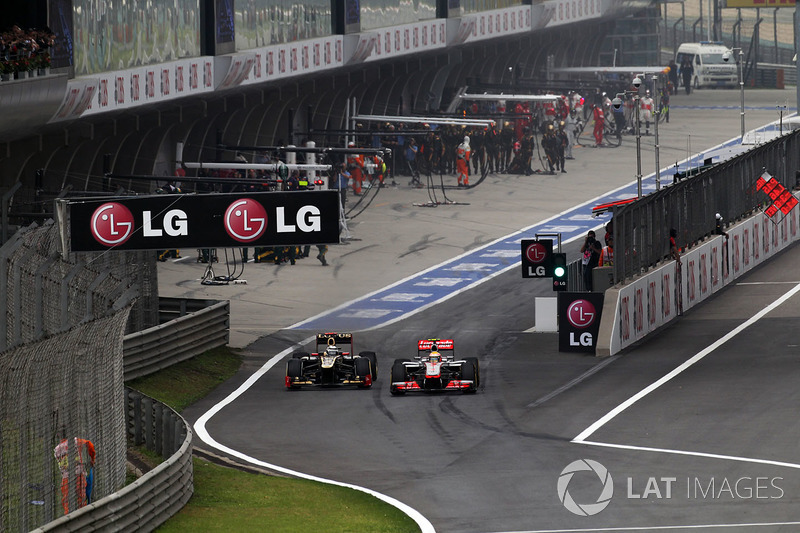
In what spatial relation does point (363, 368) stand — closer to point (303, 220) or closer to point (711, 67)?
Result: point (303, 220)

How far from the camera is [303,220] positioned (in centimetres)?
3048

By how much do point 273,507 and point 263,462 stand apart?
3.62m

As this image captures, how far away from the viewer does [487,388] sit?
31.5 m

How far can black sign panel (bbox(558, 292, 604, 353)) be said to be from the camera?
113ft

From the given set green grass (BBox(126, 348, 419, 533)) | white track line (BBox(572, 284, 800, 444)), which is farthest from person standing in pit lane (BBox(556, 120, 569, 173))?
green grass (BBox(126, 348, 419, 533))

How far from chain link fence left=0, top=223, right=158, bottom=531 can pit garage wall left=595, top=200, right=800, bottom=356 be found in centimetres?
1336

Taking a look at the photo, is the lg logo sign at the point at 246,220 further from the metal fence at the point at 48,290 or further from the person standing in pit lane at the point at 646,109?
the person standing in pit lane at the point at 646,109

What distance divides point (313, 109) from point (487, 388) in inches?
1302

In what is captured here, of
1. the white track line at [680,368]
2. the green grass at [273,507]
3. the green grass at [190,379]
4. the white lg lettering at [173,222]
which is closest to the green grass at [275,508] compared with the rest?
the green grass at [273,507]

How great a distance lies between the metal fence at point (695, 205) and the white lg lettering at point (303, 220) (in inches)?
309

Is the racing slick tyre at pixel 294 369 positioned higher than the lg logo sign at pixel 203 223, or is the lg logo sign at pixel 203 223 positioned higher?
the lg logo sign at pixel 203 223

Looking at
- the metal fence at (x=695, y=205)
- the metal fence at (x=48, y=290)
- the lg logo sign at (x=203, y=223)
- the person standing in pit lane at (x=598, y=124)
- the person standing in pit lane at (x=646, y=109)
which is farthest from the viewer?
the person standing in pit lane at (x=646, y=109)

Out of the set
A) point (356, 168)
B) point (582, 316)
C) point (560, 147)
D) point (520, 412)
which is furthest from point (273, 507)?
point (560, 147)

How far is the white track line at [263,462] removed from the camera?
72.0 feet
